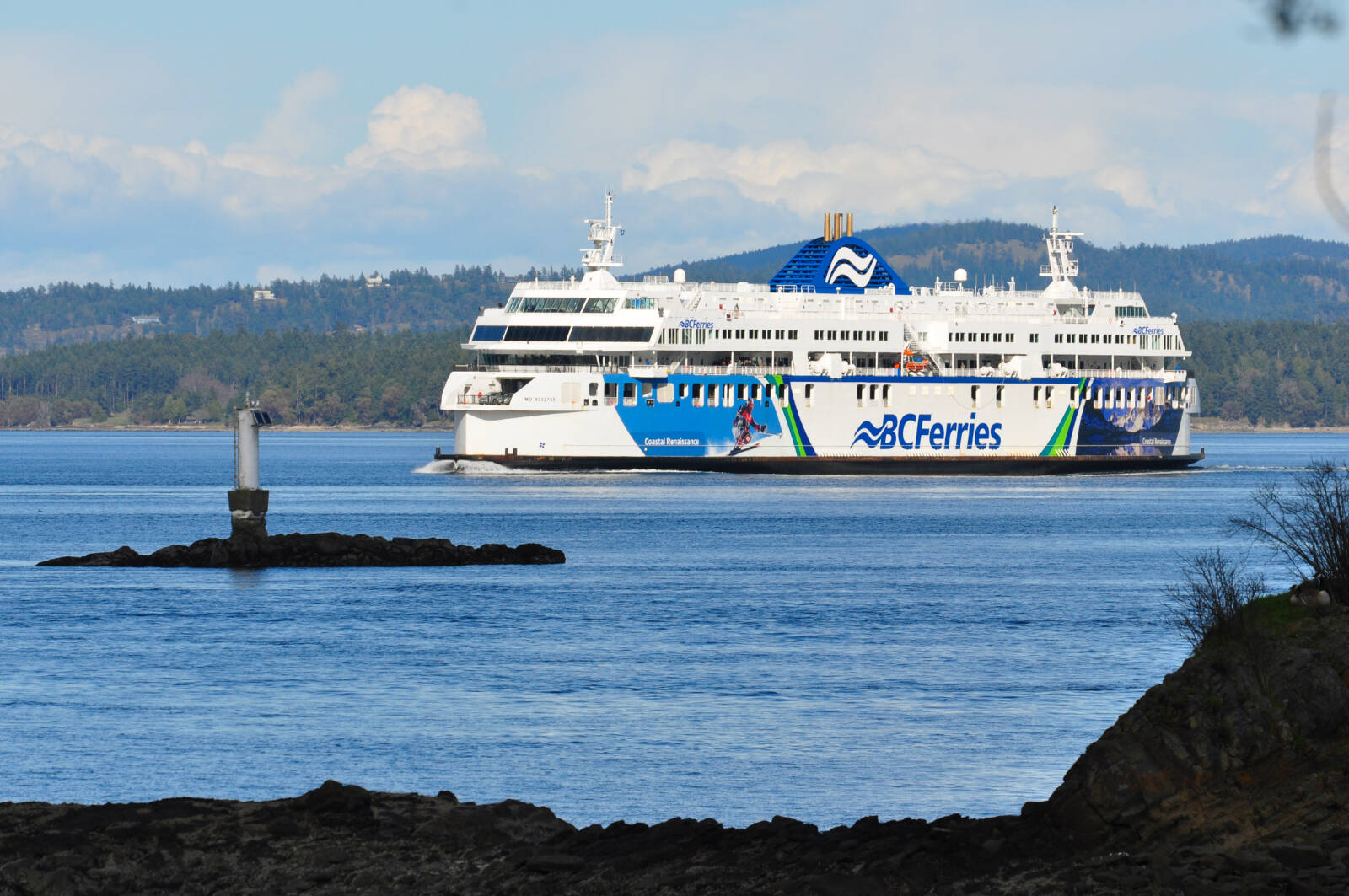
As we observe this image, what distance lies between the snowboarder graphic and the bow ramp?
714 centimetres

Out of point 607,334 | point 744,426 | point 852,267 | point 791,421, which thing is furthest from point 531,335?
point 852,267

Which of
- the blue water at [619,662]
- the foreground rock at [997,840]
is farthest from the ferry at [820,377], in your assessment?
the foreground rock at [997,840]

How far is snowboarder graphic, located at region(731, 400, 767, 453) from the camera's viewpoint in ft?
217

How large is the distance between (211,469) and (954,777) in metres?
77.9

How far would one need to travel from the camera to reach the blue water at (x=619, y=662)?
55.9 feet

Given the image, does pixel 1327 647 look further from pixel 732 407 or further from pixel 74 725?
pixel 732 407

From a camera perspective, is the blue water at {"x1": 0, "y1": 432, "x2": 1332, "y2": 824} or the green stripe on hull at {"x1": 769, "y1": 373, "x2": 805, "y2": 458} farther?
the green stripe on hull at {"x1": 769, "y1": 373, "x2": 805, "y2": 458}

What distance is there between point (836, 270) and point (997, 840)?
60050mm

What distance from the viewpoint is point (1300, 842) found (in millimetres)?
11992

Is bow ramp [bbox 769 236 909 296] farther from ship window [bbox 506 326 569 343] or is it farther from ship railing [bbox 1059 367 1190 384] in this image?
ship window [bbox 506 326 569 343]

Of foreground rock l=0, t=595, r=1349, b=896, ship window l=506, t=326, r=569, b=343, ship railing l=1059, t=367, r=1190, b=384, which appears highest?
ship window l=506, t=326, r=569, b=343

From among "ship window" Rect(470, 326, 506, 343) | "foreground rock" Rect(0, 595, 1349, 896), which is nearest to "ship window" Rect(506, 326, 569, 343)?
"ship window" Rect(470, 326, 506, 343)

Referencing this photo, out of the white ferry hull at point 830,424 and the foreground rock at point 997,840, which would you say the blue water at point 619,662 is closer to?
the foreground rock at point 997,840

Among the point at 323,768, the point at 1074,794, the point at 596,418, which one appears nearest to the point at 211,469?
the point at 596,418
